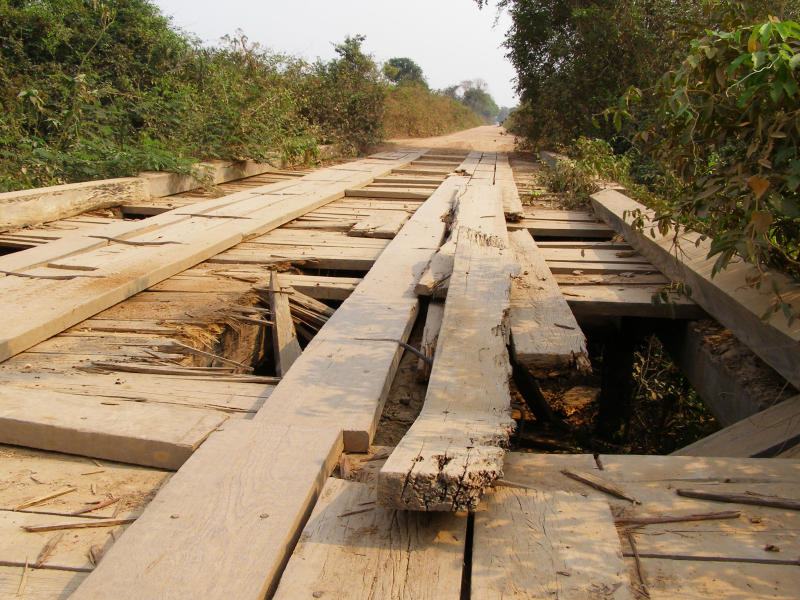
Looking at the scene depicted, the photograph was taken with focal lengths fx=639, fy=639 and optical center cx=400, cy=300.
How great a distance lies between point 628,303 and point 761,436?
49.3 inches

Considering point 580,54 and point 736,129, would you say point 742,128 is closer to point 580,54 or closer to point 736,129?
point 736,129

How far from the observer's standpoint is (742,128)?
2.12m

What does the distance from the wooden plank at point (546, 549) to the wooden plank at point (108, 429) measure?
802mm

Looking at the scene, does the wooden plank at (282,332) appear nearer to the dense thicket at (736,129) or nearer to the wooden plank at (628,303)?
the wooden plank at (628,303)

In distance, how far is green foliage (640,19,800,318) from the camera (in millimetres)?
1792

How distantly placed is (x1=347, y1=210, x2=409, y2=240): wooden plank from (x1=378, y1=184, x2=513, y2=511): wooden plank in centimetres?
127

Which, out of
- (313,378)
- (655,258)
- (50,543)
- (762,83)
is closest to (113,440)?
(50,543)

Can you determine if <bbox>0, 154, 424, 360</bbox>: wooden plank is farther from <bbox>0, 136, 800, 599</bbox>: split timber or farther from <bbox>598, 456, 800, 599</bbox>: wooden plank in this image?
<bbox>598, 456, 800, 599</bbox>: wooden plank

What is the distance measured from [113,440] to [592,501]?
1.22 meters

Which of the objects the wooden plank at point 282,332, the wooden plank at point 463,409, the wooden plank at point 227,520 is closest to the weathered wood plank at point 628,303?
the wooden plank at point 463,409

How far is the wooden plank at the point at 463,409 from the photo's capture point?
131 cm

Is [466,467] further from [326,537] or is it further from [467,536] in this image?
[326,537]

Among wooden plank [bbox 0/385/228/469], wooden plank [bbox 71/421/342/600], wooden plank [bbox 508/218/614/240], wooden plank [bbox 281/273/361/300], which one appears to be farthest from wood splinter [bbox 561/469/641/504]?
wooden plank [bbox 508/218/614/240]

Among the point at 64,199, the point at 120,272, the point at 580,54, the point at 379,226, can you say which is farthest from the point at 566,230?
the point at 580,54
